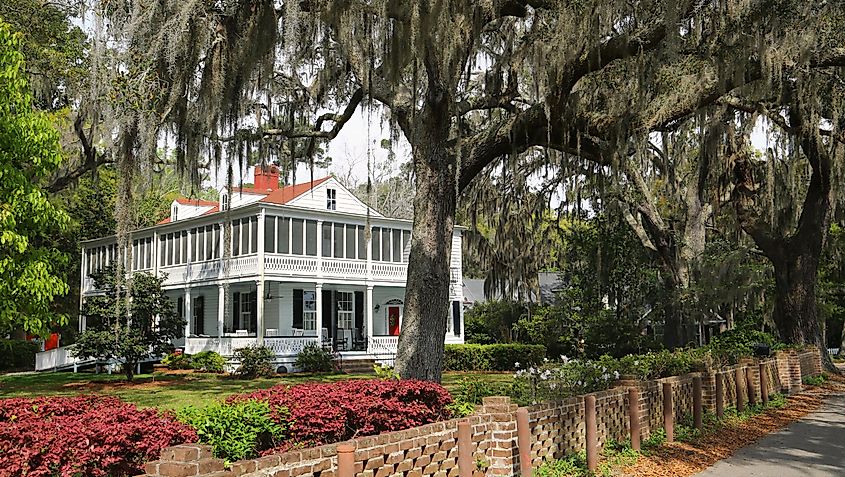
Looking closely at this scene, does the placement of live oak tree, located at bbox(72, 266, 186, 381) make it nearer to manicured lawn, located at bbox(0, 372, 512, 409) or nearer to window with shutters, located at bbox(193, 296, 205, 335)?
manicured lawn, located at bbox(0, 372, 512, 409)

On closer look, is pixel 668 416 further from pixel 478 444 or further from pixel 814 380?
pixel 814 380

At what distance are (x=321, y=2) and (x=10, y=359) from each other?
2783 cm

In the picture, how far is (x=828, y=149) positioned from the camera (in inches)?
725

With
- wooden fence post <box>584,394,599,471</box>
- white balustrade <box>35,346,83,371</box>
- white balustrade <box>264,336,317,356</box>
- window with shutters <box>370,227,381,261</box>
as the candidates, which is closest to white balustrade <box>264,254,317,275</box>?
white balustrade <box>264,336,317,356</box>

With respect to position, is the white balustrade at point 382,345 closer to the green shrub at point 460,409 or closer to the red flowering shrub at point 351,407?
the green shrub at point 460,409

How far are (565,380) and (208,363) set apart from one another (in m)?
17.5

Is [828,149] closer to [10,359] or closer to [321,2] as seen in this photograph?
[321,2]

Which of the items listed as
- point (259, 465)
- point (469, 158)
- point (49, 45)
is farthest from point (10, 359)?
point (259, 465)

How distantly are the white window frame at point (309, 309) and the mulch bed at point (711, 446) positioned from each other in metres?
18.8

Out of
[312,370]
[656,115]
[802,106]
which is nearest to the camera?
[656,115]

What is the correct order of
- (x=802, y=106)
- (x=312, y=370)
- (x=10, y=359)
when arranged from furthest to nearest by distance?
1. (x=10, y=359)
2. (x=312, y=370)
3. (x=802, y=106)

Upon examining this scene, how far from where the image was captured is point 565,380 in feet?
31.9

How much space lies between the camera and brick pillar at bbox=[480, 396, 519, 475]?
7.09 metres

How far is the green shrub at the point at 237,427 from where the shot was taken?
5500mm
